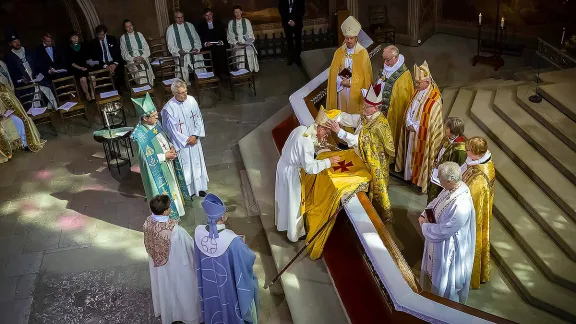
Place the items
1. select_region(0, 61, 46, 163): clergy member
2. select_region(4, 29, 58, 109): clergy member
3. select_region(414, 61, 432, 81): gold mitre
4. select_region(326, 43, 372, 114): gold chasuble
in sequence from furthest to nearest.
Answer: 1. select_region(4, 29, 58, 109): clergy member
2. select_region(0, 61, 46, 163): clergy member
3. select_region(326, 43, 372, 114): gold chasuble
4. select_region(414, 61, 432, 81): gold mitre

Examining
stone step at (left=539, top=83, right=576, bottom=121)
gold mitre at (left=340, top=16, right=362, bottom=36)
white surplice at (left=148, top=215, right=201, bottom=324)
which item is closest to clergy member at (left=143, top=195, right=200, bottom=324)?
white surplice at (left=148, top=215, right=201, bottom=324)

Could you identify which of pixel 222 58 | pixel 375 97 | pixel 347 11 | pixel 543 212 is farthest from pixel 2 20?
pixel 543 212

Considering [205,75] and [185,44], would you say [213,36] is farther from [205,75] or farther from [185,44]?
[205,75]

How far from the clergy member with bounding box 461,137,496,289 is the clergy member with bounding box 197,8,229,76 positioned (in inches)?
284

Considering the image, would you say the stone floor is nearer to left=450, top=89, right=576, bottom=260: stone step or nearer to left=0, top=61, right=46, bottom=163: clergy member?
left=0, top=61, right=46, bottom=163: clergy member

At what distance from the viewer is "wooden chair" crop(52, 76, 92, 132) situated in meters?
11.2

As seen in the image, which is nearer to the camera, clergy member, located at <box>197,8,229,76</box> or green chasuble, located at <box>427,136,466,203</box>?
green chasuble, located at <box>427,136,466,203</box>

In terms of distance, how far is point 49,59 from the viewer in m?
11.9

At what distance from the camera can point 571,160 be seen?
25.6 ft

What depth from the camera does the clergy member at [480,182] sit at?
20.6 ft

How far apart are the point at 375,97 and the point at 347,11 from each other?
5.47m

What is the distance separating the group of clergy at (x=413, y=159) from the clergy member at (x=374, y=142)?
0.01 meters

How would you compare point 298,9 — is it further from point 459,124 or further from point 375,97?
point 459,124

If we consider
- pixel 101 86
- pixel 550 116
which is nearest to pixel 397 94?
pixel 550 116
